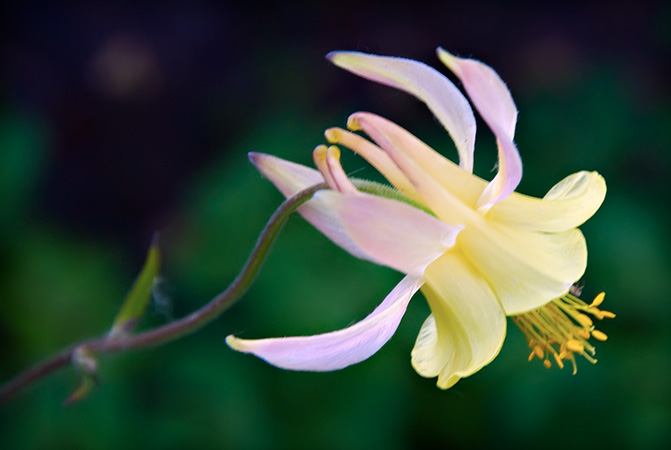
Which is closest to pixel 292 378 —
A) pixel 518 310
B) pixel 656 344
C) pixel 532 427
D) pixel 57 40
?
pixel 532 427

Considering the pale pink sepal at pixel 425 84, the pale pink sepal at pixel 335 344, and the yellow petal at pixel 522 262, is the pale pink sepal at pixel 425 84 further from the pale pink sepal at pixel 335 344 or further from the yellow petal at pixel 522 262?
the pale pink sepal at pixel 335 344

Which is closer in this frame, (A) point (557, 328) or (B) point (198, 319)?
(A) point (557, 328)

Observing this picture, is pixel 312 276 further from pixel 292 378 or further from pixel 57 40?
pixel 57 40

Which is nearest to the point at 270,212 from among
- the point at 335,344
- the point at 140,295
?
the point at 140,295

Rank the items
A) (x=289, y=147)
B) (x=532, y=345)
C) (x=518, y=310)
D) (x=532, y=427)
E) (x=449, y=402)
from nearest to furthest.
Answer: (x=518, y=310), (x=532, y=345), (x=532, y=427), (x=449, y=402), (x=289, y=147)

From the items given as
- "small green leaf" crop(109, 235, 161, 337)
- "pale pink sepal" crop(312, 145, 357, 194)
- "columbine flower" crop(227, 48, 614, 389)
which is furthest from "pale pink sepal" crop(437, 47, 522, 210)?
"small green leaf" crop(109, 235, 161, 337)

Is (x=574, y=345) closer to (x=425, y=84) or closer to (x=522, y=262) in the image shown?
(x=522, y=262)
